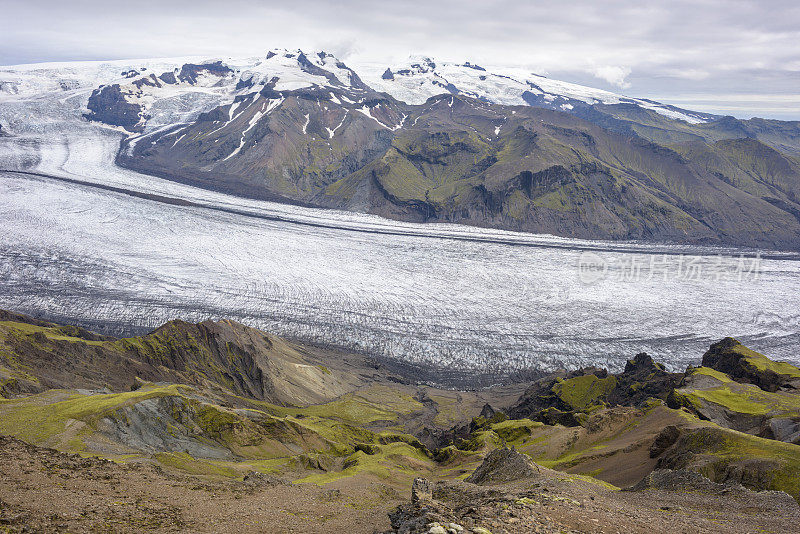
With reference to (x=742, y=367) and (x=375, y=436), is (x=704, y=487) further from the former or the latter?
(x=742, y=367)

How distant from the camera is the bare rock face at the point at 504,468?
34513 millimetres

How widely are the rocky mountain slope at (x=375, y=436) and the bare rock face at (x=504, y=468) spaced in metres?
0.20

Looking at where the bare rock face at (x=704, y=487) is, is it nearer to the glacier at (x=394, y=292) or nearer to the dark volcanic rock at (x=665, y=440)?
the dark volcanic rock at (x=665, y=440)

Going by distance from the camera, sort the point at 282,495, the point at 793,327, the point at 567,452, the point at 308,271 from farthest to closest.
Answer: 1. the point at 308,271
2. the point at 793,327
3. the point at 567,452
4. the point at 282,495

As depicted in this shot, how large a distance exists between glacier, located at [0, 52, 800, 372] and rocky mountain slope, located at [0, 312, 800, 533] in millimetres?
17039

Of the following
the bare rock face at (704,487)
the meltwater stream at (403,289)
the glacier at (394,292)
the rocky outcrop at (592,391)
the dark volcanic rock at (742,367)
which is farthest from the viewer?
the meltwater stream at (403,289)

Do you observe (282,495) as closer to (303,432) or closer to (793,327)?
(303,432)

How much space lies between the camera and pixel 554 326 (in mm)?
116125

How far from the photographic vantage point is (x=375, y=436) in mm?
66312

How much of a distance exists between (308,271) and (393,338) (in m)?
49.2

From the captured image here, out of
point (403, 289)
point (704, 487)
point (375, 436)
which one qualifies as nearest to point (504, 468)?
point (704, 487)

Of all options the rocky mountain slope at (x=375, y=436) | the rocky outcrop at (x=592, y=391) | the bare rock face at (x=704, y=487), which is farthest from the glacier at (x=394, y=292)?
the bare rock face at (x=704, y=487)

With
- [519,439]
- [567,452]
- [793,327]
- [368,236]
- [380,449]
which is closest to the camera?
[567,452]

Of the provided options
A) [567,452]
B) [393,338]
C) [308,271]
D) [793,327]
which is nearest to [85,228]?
[308,271]
